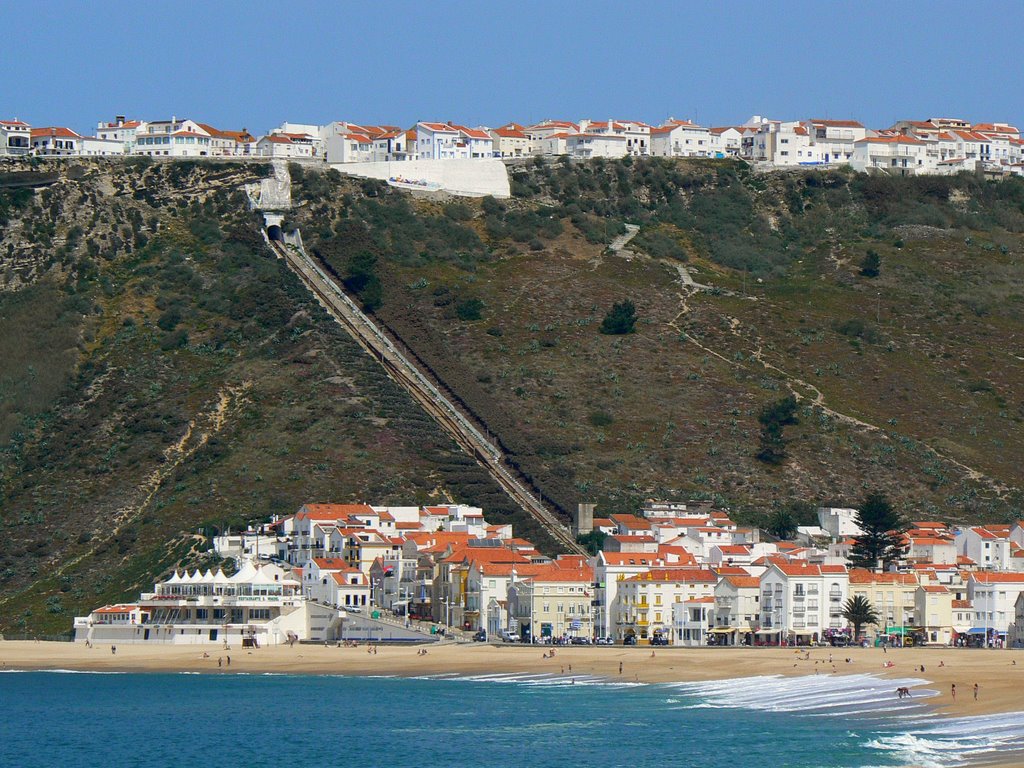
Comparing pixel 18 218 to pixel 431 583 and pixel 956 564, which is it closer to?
pixel 431 583

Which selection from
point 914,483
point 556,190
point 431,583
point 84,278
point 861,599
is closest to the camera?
point 861,599

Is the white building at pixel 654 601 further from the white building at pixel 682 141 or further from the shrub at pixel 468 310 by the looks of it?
the white building at pixel 682 141

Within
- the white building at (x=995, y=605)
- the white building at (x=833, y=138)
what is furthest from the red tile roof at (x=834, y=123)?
the white building at (x=995, y=605)

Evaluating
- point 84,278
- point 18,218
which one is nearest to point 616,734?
point 84,278

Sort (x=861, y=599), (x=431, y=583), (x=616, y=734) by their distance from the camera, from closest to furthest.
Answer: (x=616, y=734), (x=861, y=599), (x=431, y=583)

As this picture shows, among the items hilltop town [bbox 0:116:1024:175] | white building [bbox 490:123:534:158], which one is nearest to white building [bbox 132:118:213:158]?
hilltop town [bbox 0:116:1024:175]

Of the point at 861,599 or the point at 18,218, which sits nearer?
the point at 861,599
